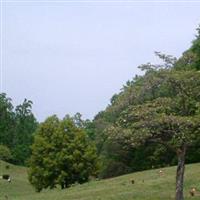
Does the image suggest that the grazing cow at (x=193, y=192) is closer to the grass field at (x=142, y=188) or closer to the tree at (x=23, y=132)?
the grass field at (x=142, y=188)

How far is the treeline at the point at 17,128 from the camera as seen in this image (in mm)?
85375

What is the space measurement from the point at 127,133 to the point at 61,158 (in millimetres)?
22043

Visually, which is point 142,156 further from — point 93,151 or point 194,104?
point 194,104

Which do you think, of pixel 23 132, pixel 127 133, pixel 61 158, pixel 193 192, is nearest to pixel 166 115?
pixel 127 133

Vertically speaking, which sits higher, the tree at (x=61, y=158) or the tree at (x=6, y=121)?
the tree at (x=6, y=121)

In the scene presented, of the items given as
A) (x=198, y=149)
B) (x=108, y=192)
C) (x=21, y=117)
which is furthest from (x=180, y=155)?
(x=21, y=117)

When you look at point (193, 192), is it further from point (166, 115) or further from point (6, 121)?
point (6, 121)

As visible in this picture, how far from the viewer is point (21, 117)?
93312 mm

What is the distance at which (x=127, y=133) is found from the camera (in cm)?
2009

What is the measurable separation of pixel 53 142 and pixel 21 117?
168ft

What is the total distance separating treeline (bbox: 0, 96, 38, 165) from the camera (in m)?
85.4

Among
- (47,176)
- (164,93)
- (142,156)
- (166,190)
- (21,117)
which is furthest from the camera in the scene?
(21,117)

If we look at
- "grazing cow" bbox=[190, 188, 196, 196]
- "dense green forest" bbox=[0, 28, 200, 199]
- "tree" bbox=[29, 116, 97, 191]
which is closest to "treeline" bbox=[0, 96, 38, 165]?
"dense green forest" bbox=[0, 28, 200, 199]

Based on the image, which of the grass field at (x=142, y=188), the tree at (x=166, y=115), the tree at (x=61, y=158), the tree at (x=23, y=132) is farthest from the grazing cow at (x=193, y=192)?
the tree at (x=23, y=132)
